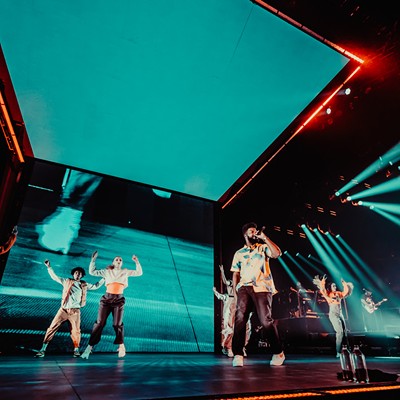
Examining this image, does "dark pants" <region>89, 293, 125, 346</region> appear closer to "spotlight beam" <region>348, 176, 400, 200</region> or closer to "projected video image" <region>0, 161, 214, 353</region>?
"projected video image" <region>0, 161, 214, 353</region>

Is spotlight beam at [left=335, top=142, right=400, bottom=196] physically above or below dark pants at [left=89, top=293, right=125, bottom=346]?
above

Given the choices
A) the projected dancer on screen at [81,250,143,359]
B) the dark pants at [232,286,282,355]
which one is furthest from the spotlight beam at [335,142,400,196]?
the projected dancer on screen at [81,250,143,359]

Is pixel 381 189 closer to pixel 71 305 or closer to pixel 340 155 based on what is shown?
pixel 340 155

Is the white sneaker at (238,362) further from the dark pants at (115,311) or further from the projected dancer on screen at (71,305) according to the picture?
the projected dancer on screen at (71,305)

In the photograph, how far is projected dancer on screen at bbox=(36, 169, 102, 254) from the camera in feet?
17.0

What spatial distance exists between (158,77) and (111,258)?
3506 mm

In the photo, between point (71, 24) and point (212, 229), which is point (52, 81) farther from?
point (212, 229)

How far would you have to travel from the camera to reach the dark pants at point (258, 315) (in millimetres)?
2910

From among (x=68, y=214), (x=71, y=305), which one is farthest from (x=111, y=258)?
(x=68, y=214)

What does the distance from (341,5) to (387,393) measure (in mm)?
3629

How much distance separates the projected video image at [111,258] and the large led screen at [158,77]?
2.69ft

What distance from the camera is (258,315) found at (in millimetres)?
3006

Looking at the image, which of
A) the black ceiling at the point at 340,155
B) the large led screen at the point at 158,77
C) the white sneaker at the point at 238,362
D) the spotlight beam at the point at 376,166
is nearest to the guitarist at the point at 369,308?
the black ceiling at the point at 340,155

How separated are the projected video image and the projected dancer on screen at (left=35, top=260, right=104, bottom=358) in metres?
0.24
